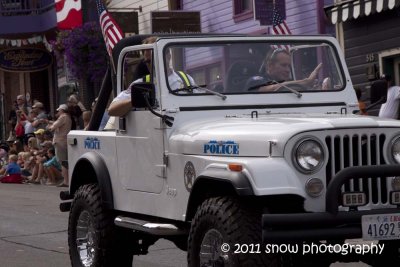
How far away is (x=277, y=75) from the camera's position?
8.31 metres

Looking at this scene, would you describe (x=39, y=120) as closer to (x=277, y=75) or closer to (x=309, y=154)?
(x=277, y=75)

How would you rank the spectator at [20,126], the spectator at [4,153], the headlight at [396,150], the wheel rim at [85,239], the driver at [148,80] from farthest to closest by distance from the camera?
the spectator at [20,126] < the spectator at [4,153] < the wheel rim at [85,239] < the driver at [148,80] < the headlight at [396,150]

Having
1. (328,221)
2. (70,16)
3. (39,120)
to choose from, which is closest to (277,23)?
(39,120)

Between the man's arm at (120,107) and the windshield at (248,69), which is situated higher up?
the windshield at (248,69)

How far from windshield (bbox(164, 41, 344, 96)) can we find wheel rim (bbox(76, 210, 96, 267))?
156 centimetres

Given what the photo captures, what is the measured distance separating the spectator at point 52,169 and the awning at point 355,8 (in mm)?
7205

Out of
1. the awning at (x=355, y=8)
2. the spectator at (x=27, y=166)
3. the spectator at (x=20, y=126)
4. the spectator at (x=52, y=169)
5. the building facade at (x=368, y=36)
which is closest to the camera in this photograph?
the awning at (x=355, y=8)

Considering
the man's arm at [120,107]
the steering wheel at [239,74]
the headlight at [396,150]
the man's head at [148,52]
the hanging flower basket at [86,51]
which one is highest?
the hanging flower basket at [86,51]

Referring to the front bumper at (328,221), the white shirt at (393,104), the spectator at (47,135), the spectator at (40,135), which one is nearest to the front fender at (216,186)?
the front bumper at (328,221)

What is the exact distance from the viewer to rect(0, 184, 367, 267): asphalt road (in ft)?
34.4

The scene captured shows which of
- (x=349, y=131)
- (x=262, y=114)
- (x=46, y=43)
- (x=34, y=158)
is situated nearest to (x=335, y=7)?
(x=34, y=158)

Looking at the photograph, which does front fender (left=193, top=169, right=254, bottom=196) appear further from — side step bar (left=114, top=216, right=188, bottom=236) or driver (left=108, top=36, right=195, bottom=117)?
driver (left=108, top=36, right=195, bottom=117)

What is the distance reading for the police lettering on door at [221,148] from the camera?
6891 millimetres

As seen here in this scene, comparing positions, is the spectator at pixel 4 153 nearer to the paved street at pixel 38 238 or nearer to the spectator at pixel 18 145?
the spectator at pixel 18 145
